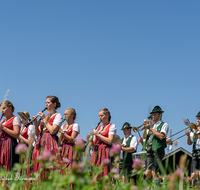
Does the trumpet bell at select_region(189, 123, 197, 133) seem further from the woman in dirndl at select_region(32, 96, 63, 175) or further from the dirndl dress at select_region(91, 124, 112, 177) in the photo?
the woman in dirndl at select_region(32, 96, 63, 175)

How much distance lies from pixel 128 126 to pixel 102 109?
6.94ft

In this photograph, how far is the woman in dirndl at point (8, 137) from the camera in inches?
169

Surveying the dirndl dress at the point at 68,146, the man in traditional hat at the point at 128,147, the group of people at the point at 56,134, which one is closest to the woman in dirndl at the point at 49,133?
the group of people at the point at 56,134

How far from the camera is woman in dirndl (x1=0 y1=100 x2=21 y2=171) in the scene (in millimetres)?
4285

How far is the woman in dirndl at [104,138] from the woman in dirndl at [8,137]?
1259 mm

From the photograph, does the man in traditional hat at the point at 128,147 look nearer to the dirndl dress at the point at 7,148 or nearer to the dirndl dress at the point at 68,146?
the dirndl dress at the point at 68,146

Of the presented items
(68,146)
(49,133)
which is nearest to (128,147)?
(68,146)

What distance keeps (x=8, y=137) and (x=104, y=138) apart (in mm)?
1552

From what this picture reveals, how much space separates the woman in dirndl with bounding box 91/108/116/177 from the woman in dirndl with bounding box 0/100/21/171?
4.13 ft

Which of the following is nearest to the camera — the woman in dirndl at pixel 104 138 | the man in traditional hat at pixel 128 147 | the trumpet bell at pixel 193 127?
the woman in dirndl at pixel 104 138

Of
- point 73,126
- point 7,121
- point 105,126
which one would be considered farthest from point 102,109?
point 7,121

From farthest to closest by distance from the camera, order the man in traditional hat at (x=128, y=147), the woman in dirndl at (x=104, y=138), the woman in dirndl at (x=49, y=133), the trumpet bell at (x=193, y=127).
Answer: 1. the trumpet bell at (x=193, y=127)
2. the man in traditional hat at (x=128, y=147)
3. the woman in dirndl at (x=104, y=138)
4. the woman in dirndl at (x=49, y=133)

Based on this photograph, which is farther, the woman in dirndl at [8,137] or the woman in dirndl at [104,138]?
the woman in dirndl at [104,138]

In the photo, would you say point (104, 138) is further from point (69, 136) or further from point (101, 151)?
point (69, 136)
